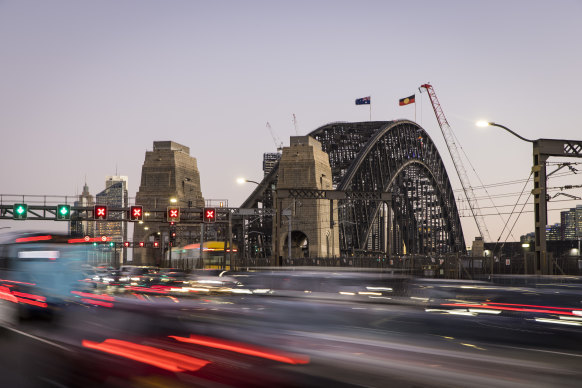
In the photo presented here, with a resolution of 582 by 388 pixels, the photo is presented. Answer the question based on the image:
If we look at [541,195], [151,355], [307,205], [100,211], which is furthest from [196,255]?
[151,355]

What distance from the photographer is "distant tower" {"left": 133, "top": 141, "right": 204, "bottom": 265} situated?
98.8m

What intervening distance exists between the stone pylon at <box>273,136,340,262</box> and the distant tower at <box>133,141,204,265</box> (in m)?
21.6

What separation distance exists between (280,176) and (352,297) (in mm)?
72151

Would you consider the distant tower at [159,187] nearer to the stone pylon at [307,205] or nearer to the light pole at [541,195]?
the stone pylon at [307,205]

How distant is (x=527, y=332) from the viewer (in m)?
17.1

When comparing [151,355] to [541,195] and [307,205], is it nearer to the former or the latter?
[541,195]

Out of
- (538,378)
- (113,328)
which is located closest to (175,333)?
(113,328)

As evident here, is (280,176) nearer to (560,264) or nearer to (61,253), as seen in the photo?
(560,264)

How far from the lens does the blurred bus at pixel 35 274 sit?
1880 centimetres

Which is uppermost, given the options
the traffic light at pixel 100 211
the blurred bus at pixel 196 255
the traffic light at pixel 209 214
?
the traffic light at pixel 100 211

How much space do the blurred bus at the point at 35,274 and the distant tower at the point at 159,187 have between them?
78.7m

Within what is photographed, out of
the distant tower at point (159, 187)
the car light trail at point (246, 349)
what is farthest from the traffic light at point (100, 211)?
the distant tower at point (159, 187)

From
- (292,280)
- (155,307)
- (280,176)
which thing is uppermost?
(280,176)

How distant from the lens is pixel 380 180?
358ft
